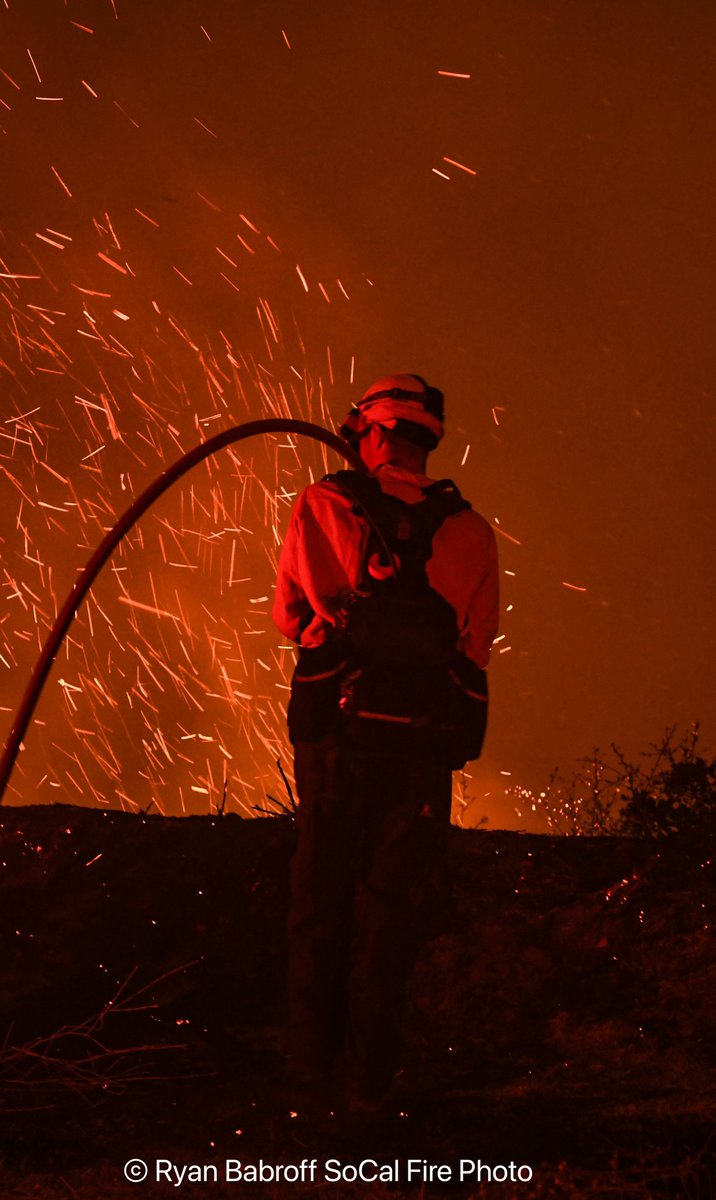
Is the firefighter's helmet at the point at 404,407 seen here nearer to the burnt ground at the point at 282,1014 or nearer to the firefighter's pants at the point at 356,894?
the firefighter's pants at the point at 356,894

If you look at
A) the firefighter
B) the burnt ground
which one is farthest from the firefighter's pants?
the burnt ground

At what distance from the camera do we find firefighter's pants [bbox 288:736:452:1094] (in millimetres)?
4969

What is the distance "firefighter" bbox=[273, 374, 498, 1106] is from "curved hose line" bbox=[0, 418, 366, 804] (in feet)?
2.27

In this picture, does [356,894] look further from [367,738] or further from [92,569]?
[92,569]

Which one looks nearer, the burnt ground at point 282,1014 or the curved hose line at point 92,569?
the curved hose line at point 92,569

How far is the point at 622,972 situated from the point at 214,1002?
200cm

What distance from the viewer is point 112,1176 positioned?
432cm

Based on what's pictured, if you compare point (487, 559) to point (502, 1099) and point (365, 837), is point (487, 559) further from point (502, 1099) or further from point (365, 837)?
point (502, 1099)

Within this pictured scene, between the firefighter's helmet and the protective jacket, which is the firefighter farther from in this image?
the firefighter's helmet

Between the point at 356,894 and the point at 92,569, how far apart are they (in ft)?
6.09

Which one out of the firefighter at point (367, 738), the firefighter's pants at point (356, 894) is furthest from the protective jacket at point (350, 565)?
the firefighter's pants at point (356, 894)

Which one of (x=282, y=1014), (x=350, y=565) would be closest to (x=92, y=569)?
(x=350, y=565)

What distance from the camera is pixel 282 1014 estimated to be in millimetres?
5922

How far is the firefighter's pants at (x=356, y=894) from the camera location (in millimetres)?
4969
